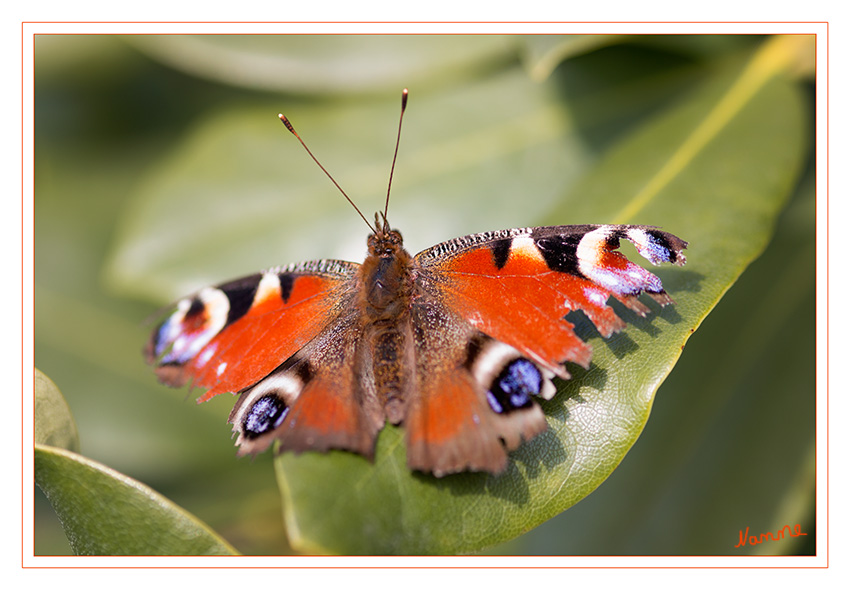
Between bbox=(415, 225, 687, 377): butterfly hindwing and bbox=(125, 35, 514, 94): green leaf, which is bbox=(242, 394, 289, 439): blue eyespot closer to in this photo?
bbox=(415, 225, 687, 377): butterfly hindwing

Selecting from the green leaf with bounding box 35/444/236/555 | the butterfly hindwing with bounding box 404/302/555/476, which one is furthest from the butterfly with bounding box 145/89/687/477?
the green leaf with bounding box 35/444/236/555

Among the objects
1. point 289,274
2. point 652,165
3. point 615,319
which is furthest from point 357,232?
point 615,319

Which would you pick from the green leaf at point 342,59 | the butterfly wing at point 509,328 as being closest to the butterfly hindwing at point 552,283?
the butterfly wing at point 509,328

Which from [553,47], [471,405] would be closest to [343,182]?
[553,47]

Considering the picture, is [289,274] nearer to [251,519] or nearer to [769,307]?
[251,519]

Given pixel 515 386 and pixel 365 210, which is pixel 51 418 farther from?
pixel 365 210
